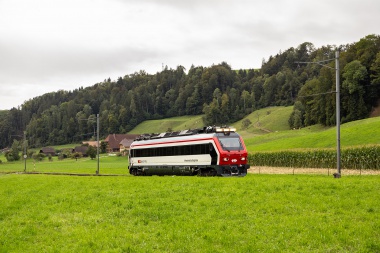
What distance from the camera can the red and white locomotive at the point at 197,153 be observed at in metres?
29.8

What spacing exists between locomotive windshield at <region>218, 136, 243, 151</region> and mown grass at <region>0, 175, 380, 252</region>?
34.5ft

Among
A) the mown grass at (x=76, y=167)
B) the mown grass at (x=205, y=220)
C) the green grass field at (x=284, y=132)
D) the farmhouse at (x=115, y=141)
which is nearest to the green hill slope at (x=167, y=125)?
the green grass field at (x=284, y=132)

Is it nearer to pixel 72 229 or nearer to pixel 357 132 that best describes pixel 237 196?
pixel 72 229

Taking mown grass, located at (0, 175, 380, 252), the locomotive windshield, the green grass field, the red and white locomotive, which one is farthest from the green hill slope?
mown grass, located at (0, 175, 380, 252)

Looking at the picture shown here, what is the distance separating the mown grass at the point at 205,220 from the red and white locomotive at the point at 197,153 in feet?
33.0

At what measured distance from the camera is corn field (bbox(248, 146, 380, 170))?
38938 millimetres

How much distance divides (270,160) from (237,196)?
37746 mm

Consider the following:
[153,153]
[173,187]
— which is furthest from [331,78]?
[173,187]

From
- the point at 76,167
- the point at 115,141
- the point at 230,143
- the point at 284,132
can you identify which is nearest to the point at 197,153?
the point at 230,143

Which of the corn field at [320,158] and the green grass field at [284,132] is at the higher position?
the green grass field at [284,132]

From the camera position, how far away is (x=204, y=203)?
615 inches

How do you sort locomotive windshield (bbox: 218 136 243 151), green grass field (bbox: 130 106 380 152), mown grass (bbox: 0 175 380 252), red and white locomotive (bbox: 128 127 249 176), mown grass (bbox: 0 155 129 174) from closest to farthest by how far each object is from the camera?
mown grass (bbox: 0 175 380 252) < red and white locomotive (bbox: 128 127 249 176) < locomotive windshield (bbox: 218 136 243 151) < mown grass (bbox: 0 155 129 174) < green grass field (bbox: 130 106 380 152)

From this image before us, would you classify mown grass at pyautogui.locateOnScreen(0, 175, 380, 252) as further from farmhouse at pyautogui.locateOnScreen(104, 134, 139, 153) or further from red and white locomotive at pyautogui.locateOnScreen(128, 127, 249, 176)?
farmhouse at pyautogui.locateOnScreen(104, 134, 139, 153)

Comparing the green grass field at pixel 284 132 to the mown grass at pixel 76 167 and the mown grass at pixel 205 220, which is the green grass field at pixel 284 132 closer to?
the mown grass at pixel 76 167
